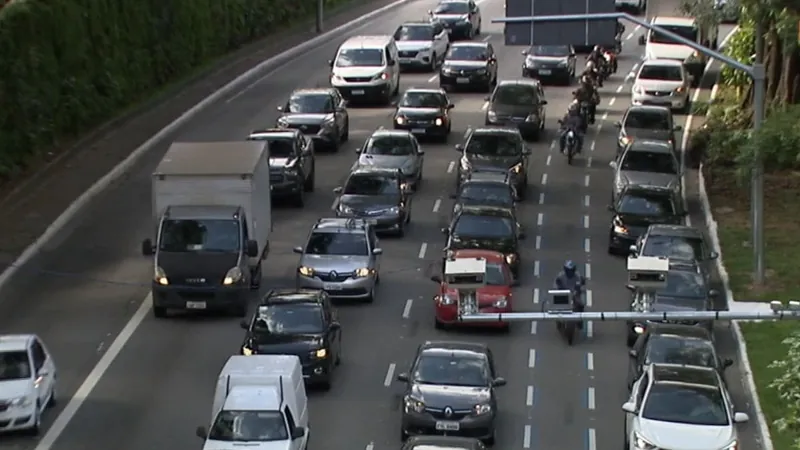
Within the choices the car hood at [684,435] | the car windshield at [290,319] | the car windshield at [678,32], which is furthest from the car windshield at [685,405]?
the car windshield at [678,32]

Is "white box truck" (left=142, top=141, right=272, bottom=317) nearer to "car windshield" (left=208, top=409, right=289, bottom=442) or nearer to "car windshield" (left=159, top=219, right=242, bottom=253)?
"car windshield" (left=159, top=219, right=242, bottom=253)

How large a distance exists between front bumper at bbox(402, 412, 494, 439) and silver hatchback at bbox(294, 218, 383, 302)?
8669 millimetres

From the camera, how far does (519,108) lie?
170 feet

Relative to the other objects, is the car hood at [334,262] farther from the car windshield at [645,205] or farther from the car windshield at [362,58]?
the car windshield at [362,58]

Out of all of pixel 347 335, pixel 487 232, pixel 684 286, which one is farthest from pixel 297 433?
pixel 487 232

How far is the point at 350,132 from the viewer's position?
2112 inches

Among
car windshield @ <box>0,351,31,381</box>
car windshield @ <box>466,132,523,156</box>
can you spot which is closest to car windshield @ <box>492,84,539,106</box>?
car windshield @ <box>466,132,523,156</box>

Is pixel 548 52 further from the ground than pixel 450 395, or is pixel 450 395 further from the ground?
pixel 548 52

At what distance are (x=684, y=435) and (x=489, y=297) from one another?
8896 millimetres

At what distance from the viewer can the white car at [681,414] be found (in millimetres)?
25203

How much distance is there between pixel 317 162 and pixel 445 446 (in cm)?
2725

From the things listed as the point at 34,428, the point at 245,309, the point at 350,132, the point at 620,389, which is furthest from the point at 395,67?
the point at 34,428

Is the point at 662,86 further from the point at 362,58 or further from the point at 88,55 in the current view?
the point at 88,55

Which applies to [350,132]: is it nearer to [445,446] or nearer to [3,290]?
[3,290]
